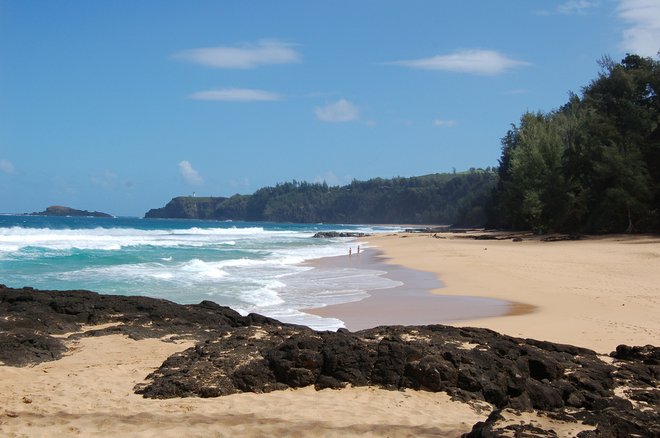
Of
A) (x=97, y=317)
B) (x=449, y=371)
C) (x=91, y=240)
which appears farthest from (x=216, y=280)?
(x=91, y=240)

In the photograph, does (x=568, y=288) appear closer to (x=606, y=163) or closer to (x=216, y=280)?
(x=216, y=280)

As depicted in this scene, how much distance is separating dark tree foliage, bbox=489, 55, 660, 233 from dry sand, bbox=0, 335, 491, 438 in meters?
35.2

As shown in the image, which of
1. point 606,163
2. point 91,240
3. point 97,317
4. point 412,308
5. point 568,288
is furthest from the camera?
point 91,240

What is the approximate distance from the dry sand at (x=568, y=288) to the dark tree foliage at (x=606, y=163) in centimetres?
797

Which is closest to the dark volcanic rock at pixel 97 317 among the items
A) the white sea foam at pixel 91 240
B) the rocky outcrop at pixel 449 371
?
the rocky outcrop at pixel 449 371

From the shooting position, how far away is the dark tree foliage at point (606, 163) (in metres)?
36.9

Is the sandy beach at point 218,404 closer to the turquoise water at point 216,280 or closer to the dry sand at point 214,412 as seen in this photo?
the dry sand at point 214,412

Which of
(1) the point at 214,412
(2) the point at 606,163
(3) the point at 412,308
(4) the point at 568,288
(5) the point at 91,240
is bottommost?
(3) the point at 412,308

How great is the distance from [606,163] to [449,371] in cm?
3670

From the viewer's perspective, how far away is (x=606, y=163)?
3800 centimetres

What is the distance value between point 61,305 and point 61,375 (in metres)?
3.19

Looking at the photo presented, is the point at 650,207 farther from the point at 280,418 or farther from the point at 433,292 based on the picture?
the point at 280,418

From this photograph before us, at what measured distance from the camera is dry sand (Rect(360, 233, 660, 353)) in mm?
9594

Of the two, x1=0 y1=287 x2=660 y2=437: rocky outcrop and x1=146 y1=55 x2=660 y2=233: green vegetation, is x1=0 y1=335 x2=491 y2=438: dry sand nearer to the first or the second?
x1=0 y1=287 x2=660 y2=437: rocky outcrop
